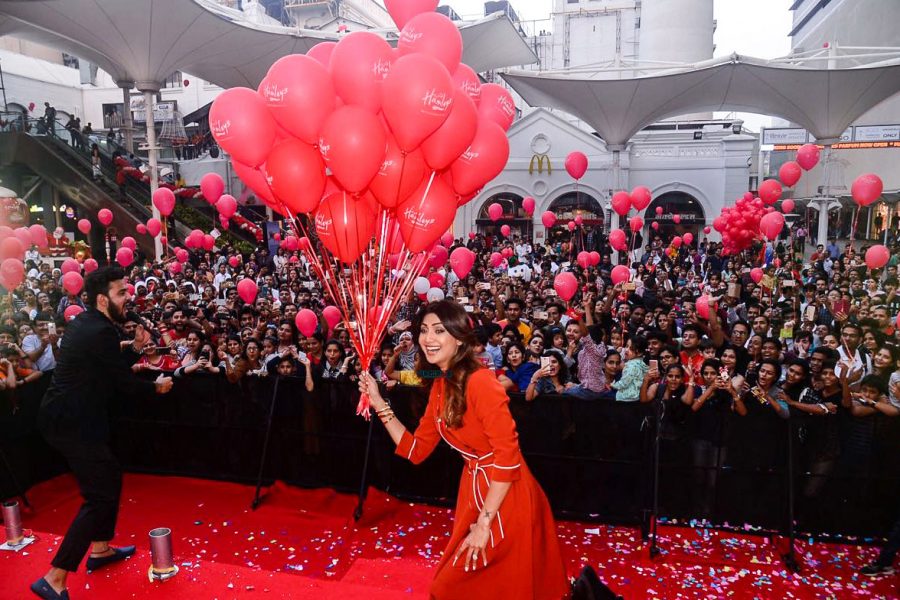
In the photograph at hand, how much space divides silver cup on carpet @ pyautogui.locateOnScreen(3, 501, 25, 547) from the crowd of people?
146 cm

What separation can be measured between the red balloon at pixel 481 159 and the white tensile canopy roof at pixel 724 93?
15702 mm

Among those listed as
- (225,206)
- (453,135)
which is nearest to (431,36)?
(453,135)

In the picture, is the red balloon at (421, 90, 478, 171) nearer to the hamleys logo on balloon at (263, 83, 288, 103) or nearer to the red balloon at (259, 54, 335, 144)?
the red balloon at (259, 54, 335, 144)

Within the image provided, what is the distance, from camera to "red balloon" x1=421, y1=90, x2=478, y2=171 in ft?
13.5

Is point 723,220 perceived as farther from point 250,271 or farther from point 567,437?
point 567,437

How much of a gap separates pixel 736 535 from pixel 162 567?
4.02 m

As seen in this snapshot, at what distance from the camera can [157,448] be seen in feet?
19.3

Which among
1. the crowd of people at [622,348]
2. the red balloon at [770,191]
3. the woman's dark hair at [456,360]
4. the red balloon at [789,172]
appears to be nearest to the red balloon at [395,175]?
the crowd of people at [622,348]

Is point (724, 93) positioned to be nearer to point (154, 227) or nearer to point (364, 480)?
point (154, 227)

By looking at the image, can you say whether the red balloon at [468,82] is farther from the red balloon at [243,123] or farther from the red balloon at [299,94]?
the red balloon at [243,123]

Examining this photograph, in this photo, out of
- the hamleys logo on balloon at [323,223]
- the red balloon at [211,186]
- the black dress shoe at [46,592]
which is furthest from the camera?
the red balloon at [211,186]

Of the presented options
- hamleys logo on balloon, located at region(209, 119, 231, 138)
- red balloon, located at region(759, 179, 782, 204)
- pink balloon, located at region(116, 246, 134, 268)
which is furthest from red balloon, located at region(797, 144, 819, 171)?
pink balloon, located at region(116, 246, 134, 268)

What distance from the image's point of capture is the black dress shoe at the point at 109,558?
3627 millimetres

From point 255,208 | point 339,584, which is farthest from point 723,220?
point 255,208
